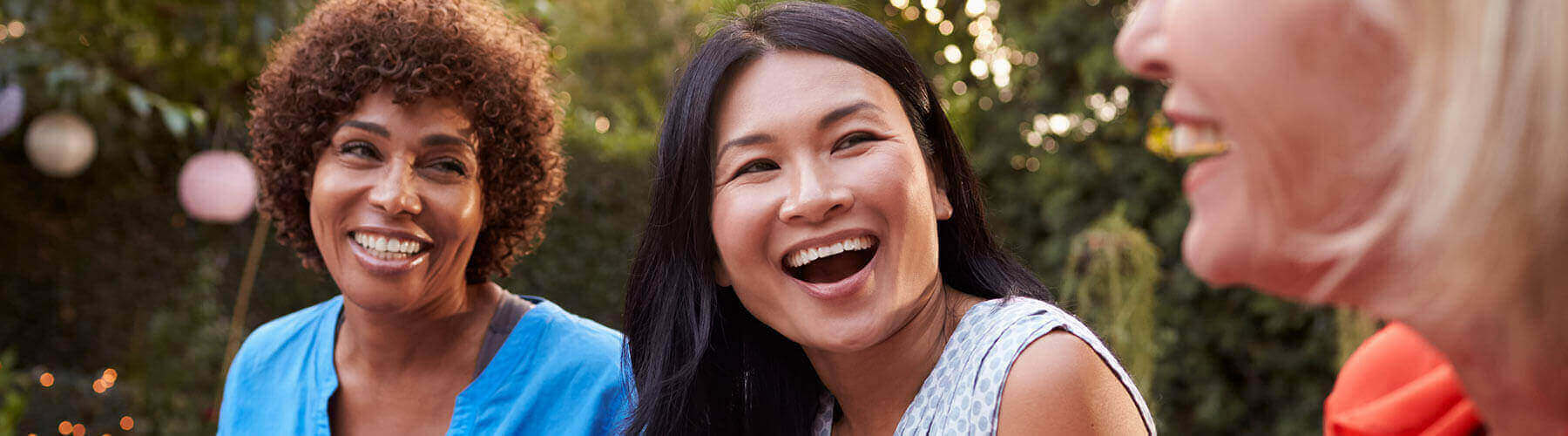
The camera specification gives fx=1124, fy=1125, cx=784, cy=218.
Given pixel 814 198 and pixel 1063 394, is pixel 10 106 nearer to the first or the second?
pixel 814 198

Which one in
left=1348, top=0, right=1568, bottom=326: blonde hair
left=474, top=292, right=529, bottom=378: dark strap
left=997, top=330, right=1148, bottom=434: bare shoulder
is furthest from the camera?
left=474, top=292, right=529, bottom=378: dark strap

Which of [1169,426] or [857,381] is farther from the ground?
[857,381]

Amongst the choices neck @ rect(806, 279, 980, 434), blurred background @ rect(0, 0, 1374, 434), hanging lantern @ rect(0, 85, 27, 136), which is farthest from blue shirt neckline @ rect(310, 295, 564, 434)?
hanging lantern @ rect(0, 85, 27, 136)

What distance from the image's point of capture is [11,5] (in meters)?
4.57

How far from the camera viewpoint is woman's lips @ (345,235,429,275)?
237cm

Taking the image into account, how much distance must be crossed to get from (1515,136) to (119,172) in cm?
799

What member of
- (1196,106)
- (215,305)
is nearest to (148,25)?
(215,305)

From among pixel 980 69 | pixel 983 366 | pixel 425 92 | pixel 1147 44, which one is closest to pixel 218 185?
pixel 425 92

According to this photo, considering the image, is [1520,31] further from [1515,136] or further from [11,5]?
[11,5]

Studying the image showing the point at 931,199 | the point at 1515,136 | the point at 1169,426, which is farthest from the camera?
the point at 1169,426

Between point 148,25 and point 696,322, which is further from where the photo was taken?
point 148,25

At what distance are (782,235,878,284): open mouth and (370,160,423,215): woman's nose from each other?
915mm

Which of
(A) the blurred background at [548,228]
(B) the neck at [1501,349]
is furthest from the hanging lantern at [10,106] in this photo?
(B) the neck at [1501,349]

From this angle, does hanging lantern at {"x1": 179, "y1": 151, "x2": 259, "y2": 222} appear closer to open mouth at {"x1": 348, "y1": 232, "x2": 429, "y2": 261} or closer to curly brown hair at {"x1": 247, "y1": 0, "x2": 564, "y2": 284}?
curly brown hair at {"x1": 247, "y1": 0, "x2": 564, "y2": 284}
